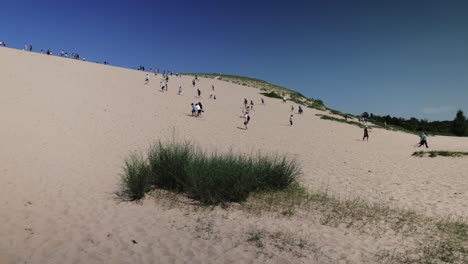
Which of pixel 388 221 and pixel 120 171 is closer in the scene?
pixel 388 221

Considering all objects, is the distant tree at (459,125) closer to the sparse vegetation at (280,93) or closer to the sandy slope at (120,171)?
the sparse vegetation at (280,93)

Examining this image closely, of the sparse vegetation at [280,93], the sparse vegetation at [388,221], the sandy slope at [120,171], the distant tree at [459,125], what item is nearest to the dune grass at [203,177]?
the sparse vegetation at [388,221]

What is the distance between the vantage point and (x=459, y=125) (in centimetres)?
7750

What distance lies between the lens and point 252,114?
128 feet

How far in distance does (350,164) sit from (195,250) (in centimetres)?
1459

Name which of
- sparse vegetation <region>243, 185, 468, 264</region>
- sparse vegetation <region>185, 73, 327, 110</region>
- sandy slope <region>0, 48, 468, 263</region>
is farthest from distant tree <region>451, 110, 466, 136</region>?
sparse vegetation <region>243, 185, 468, 264</region>

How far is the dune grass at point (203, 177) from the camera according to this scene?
27.7ft

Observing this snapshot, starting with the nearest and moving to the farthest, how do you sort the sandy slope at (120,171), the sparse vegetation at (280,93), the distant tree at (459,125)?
the sandy slope at (120,171)
the sparse vegetation at (280,93)
the distant tree at (459,125)

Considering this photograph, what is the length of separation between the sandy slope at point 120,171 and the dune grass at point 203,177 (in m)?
0.71

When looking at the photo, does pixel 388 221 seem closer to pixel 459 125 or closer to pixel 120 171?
pixel 120 171

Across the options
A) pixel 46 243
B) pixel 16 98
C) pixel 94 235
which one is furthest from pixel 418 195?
pixel 16 98

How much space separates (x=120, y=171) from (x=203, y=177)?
5.70m

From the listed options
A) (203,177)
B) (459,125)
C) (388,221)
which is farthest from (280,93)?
(388,221)

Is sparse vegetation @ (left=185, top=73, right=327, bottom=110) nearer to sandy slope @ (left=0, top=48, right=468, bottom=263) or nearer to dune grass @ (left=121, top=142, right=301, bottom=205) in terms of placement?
sandy slope @ (left=0, top=48, right=468, bottom=263)
